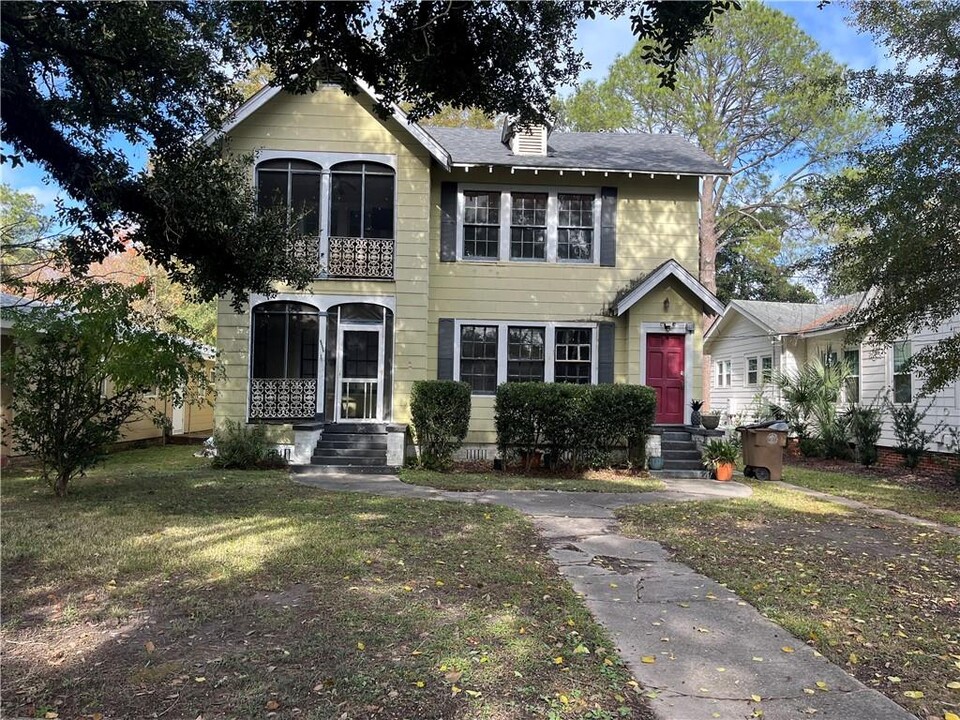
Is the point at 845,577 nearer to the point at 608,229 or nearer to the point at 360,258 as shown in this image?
the point at 608,229

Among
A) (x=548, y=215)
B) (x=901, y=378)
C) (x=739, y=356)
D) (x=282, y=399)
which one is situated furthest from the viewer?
(x=739, y=356)

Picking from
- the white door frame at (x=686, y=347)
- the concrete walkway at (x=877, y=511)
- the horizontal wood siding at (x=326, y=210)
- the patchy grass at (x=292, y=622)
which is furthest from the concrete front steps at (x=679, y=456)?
the patchy grass at (x=292, y=622)

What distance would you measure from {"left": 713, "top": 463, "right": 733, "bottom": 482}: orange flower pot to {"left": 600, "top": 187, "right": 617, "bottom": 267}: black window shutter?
4.83 meters

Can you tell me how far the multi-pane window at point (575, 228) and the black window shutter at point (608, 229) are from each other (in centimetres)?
25

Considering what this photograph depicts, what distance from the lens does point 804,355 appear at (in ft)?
62.6

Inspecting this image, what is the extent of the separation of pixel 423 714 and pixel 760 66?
26.7 metres

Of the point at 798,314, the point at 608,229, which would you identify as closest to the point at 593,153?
the point at 608,229

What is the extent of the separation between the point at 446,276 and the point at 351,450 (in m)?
4.26

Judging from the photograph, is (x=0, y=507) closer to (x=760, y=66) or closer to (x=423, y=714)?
(x=423, y=714)

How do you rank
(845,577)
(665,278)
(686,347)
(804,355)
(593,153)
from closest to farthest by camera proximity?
1. (845,577)
2. (665,278)
3. (686,347)
4. (593,153)
5. (804,355)

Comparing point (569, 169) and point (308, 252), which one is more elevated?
point (569, 169)

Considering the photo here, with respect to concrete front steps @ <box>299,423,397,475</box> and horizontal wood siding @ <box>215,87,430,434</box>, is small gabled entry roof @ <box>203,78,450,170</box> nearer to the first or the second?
horizontal wood siding @ <box>215,87,430,434</box>

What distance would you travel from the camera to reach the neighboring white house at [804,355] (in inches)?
556

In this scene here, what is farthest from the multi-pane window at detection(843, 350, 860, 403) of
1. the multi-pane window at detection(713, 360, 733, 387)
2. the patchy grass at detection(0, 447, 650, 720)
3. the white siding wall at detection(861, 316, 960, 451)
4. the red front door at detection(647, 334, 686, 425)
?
the patchy grass at detection(0, 447, 650, 720)
